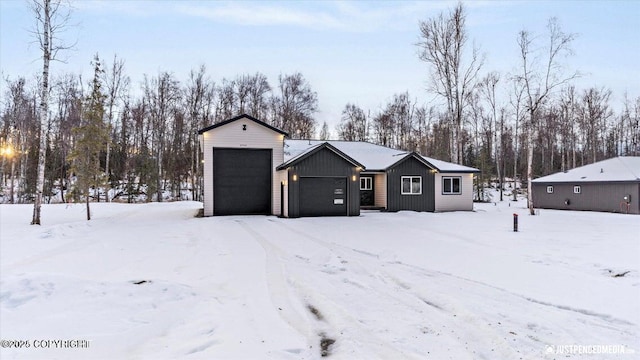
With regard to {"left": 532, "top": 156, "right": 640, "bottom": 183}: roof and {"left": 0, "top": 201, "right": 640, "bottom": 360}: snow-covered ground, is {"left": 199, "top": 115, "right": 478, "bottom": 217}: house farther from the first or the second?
{"left": 532, "top": 156, "right": 640, "bottom": 183}: roof

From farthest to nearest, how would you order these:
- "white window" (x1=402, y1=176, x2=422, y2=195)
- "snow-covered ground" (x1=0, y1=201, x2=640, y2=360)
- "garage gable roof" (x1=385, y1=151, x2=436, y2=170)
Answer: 1. "white window" (x1=402, y1=176, x2=422, y2=195)
2. "garage gable roof" (x1=385, y1=151, x2=436, y2=170)
3. "snow-covered ground" (x1=0, y1=201, x2=640, y2=360)

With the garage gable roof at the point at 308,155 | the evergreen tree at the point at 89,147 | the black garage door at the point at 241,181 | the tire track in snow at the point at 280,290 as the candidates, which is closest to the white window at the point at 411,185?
the garage gable roof at the point at 308,155

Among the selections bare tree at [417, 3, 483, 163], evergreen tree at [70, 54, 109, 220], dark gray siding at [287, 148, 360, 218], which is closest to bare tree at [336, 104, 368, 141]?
bare tree at [417, 3, 483, 163]

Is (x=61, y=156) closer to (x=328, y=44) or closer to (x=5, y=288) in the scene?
(x=328, y=44)

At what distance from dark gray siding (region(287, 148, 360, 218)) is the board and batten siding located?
144 centimetres

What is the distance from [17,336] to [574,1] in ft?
62.6

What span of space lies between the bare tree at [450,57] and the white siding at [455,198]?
12.5ft

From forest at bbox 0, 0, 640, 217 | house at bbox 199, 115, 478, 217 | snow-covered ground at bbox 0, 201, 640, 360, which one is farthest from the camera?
forest at bbox 0, 0, 640, 217

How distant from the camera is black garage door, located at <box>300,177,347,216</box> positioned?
17562 mm

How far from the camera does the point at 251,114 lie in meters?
36.1

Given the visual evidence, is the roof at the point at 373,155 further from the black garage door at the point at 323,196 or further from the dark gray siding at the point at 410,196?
the black garage door at the point at 323,196

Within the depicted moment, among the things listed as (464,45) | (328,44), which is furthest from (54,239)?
(464,45)

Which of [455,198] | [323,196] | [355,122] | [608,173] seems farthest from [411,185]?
[355,122]

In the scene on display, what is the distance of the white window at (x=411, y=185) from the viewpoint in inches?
824
